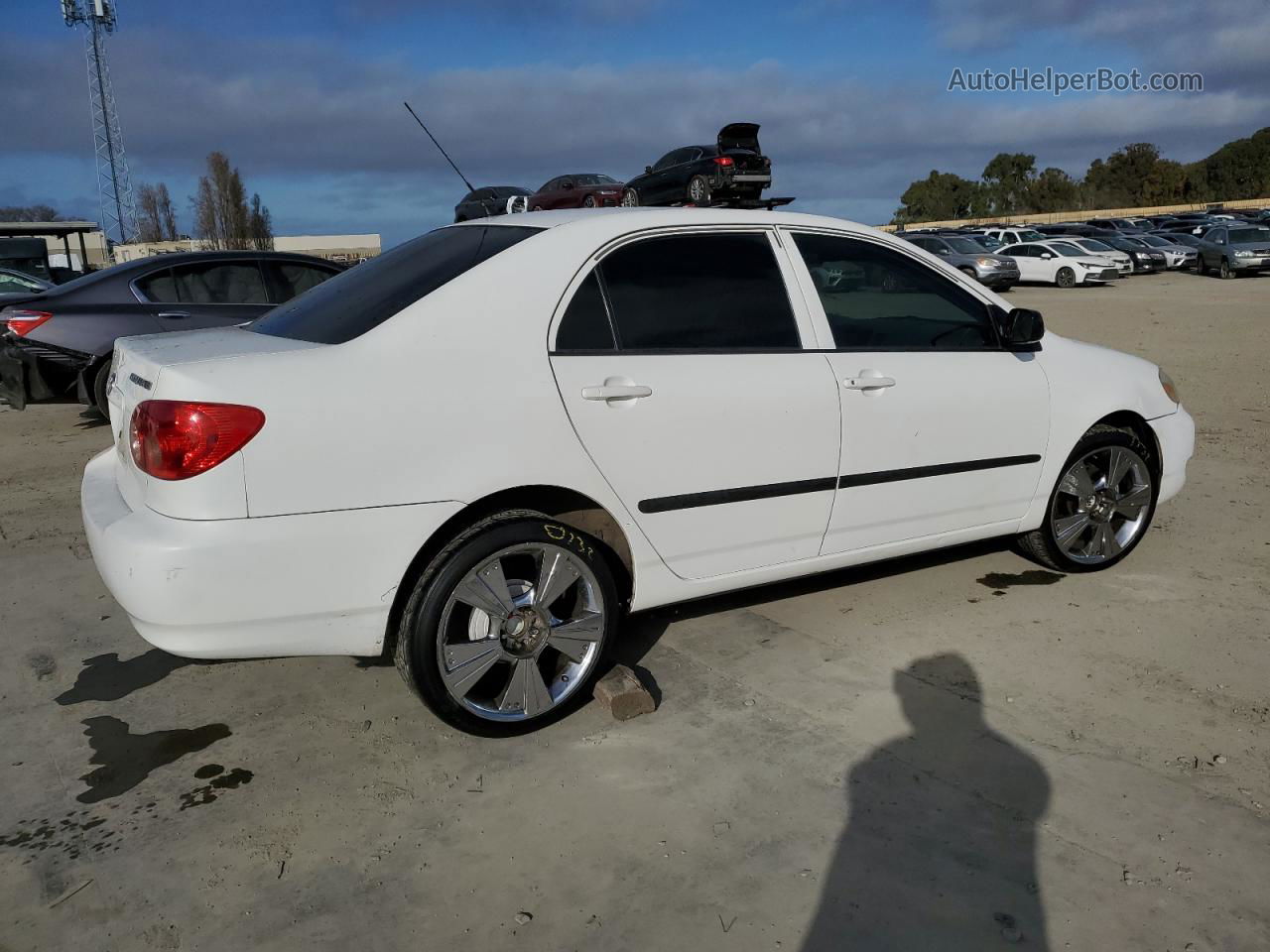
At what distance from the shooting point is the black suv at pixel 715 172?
17.9 meters

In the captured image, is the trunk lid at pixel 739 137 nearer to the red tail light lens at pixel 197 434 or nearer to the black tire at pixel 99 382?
the black tire at pixel 99 382

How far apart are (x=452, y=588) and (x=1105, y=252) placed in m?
33.3

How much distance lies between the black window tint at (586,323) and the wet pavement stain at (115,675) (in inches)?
74.8

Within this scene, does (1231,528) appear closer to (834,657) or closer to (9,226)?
(834,657)

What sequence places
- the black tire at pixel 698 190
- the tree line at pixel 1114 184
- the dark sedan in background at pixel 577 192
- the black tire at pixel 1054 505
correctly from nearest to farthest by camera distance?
the black tire at pixel 1054 505, the black tire at pixel 698 190, the dark sedan in background at pixel 577 192, the tree line at pixel 1114 184

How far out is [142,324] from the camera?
7.78 metres

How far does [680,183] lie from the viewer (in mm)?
18969

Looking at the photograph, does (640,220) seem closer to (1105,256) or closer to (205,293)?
(205,293)

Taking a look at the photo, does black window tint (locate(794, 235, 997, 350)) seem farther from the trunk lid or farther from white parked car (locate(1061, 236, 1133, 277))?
white parked car (locate(1061, 236, 1133, 277))

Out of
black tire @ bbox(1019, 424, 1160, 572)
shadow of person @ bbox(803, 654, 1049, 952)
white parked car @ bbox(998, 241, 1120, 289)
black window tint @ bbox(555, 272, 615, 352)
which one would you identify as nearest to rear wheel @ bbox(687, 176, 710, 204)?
black tire @ bbox(1019, 424, 1160, 572)

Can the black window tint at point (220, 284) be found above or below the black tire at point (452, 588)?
above

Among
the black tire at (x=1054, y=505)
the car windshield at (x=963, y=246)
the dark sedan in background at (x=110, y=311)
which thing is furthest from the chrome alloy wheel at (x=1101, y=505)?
the car windshield at (x=963, y=246)

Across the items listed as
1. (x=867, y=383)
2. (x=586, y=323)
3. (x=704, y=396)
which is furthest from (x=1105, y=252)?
(x=586, y=323)

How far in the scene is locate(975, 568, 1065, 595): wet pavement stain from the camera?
4668 mm
